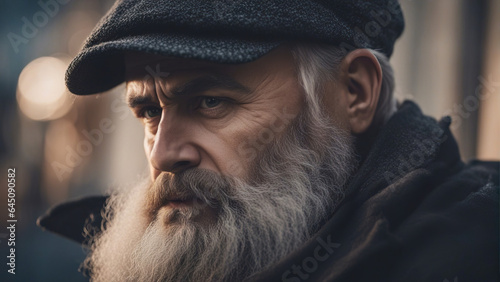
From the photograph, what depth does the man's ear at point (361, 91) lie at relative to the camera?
1.82 metres

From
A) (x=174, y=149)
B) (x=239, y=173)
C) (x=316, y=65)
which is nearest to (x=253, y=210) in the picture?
(x=239, y=173)

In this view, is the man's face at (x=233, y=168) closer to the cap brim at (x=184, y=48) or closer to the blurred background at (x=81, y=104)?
the cap brim at (x=184, y=48)

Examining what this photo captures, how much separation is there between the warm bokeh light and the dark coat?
5.64m

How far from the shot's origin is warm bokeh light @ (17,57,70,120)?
5.97m

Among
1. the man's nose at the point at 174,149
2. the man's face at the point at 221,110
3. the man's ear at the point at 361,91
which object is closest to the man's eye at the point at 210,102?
the man's face at the point at 221,110

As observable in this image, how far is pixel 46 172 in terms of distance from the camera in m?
6.48

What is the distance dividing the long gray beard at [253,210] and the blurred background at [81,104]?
2.28 feet

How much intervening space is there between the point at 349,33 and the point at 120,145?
5.25 m

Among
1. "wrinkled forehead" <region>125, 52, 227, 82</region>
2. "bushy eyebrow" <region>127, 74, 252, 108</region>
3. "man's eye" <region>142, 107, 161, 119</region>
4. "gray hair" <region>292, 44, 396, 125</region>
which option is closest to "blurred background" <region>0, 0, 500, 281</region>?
"man's eye" <region>142, 107, 161, 119</region>

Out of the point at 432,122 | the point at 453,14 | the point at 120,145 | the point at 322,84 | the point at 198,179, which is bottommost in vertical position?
→ the point at 432,122

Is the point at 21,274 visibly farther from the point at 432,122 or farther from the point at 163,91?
the point at 432,122

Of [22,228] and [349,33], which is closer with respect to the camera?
[349,33]

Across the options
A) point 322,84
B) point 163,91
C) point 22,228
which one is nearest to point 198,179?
point 163,91

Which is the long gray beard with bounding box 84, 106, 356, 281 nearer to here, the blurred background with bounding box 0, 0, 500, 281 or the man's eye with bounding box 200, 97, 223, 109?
the man's eye with bounding box 200, 97, 223, 109
